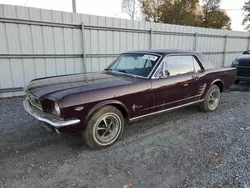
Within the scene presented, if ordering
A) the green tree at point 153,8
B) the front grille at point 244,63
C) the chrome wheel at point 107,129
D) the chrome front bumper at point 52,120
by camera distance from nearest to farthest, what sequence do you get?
1. the chrome front bumper at point 52,120
2. the chrome wheel at point 107,129
3. the front grille at point 244,63
4. the green tree at point 153,8

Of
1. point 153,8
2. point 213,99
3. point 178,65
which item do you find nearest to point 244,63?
point 213,99

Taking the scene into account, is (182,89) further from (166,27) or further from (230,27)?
(230,27)

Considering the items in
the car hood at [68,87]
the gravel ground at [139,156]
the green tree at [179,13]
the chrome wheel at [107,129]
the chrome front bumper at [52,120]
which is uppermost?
the green tree at [179,13]

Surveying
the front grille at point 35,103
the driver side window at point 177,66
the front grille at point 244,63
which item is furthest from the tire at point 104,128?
the front grille at point 244,63

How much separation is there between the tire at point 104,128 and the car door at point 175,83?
0.86 metres

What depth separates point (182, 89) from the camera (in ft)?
13.1

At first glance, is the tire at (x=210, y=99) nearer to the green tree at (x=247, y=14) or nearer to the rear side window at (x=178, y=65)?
the rear side window at (x=178, y=65)

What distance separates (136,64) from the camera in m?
3.88

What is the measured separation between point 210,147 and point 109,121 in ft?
5.72

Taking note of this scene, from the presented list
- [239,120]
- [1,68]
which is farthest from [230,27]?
[1,68]

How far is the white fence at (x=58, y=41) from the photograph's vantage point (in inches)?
225

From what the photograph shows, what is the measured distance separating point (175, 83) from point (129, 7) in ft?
83.7

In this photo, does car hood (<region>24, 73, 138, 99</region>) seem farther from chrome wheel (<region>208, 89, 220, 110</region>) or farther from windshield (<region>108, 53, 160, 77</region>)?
chrome wheel (<region>208, 89, 220, 110</region>)

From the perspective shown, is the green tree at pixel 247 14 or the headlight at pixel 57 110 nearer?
the headlight at pixel 57 110
